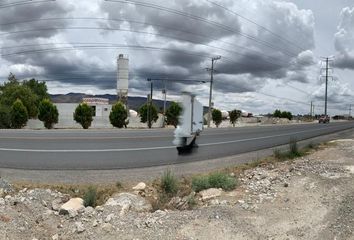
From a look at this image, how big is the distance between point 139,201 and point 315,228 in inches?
124

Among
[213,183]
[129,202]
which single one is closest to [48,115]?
[213,183]

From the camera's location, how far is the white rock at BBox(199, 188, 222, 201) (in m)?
9.30

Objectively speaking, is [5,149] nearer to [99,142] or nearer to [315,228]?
[99,142]

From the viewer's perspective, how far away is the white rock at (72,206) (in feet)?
26.0

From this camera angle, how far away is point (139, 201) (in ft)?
28.3

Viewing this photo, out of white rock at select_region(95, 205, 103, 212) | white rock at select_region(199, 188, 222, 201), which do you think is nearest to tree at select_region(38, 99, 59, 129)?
white rock at select_region(199, 188, 222, 201)

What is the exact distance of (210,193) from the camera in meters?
9.53

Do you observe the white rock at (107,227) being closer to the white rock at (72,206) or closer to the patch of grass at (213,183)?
the white rock at (72,206)

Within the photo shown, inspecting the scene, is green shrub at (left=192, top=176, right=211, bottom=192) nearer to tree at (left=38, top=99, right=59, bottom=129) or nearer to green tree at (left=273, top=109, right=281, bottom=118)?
tree at (left=38, top=99, right=59, bottom=129)

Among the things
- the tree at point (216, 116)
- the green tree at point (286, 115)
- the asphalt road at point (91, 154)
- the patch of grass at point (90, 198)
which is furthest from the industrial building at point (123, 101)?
the green tree at point (286, 115)

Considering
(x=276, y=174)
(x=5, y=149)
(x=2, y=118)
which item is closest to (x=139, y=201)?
(x=276, y=174)

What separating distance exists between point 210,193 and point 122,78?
7542cm

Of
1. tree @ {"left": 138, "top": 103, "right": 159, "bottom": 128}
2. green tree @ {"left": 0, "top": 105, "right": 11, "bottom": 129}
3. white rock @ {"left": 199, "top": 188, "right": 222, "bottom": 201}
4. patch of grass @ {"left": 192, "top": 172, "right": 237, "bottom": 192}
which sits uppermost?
tree @ {"left": 138, "top": 103, "right": 159, "bottom": 128}

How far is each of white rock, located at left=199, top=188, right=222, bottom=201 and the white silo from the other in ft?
243
